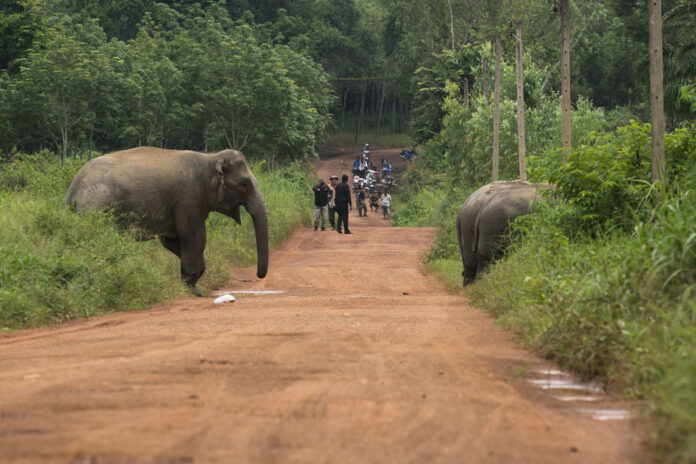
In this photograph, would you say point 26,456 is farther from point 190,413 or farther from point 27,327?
point 27,327

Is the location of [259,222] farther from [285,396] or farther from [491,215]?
[285,396]

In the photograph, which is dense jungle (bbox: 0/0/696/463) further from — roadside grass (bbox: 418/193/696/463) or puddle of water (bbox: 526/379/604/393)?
puddle of water (bbox: 526/379/604/393)

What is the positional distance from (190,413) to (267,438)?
0.60 metres

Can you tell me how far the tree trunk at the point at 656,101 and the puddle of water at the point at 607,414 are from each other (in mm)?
5172

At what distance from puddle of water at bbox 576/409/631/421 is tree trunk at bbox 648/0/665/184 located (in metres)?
5.17

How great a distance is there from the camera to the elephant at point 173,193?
1421 cm

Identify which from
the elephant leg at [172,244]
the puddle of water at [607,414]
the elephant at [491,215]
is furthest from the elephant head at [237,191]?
the puddle of water at [607,414]

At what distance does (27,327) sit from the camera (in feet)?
28.8

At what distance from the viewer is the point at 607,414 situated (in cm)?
507

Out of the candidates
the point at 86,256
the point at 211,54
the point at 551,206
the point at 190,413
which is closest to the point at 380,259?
the point at 551,206

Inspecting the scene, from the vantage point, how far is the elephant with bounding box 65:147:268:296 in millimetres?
14211

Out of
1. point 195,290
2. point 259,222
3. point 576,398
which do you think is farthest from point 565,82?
point 576,398

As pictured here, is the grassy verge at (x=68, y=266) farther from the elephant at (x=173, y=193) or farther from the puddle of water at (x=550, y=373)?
the puddle of water at (x=550, y=373)

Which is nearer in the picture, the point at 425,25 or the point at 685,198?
the point at 685,198
